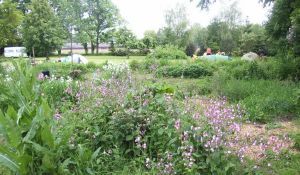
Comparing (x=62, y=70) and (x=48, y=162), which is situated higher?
(x=48, y=162)

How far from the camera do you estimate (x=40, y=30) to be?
3828cm

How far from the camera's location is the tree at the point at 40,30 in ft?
124

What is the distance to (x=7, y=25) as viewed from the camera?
62.0 feet

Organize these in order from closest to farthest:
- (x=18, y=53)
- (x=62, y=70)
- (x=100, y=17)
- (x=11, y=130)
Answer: (x=11, y=130) < (x=18, y=53) < (x=62, y=70) < (x=100, y=17)

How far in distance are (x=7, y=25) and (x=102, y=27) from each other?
40.5 meters

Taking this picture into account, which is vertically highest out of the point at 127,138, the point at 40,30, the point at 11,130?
the point at 40,30

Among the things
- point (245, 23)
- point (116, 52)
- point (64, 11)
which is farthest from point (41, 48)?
point (245, 23)

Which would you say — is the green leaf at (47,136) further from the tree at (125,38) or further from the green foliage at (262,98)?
the tree at (125,38)

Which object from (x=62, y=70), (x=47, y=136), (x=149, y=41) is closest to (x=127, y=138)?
(x=47, y=136)

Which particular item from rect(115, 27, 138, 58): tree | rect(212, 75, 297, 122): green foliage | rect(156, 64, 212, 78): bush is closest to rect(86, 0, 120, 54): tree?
rect(115, 27, 138, 58): tree

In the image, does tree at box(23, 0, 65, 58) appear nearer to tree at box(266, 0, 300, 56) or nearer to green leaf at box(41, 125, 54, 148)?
tree at box(266, 0, 300, 56)

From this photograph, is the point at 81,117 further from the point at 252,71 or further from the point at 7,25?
the point at 7,25

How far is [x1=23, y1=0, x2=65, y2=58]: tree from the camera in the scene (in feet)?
124

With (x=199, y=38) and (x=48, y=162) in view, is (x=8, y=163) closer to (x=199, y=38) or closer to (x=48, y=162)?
(x=48, y=162)
